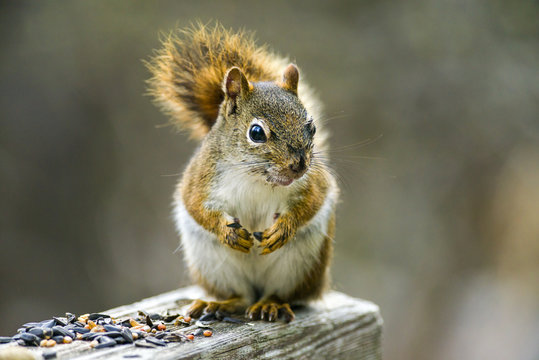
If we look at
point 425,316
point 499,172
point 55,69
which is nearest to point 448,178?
point 499,172

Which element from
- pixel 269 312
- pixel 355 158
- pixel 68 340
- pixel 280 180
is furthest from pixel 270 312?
pixel 355 158

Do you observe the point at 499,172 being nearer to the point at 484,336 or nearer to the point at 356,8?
the point at 484,336

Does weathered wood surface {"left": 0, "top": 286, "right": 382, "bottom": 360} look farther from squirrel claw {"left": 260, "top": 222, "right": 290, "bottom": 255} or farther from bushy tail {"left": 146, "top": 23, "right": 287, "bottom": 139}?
bushy tail {"left": 146, "top": 23, "right": 287, "bottom": 139}

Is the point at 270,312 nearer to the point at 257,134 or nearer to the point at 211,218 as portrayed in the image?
the point at 211,218

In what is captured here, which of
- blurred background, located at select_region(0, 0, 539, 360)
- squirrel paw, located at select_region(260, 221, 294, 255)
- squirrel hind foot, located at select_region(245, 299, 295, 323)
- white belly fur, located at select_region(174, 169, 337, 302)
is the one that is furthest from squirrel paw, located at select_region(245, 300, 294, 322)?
blurred background, located at select_region(0, 0, 539, 360)

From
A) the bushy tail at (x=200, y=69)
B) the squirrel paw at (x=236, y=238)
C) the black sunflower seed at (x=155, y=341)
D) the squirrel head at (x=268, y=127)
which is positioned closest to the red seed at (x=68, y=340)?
the black sunflower seed at (x=155, y=341)

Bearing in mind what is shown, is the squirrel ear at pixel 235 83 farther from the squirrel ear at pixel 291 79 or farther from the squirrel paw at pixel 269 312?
the squirrel paw at pixel 269 312
